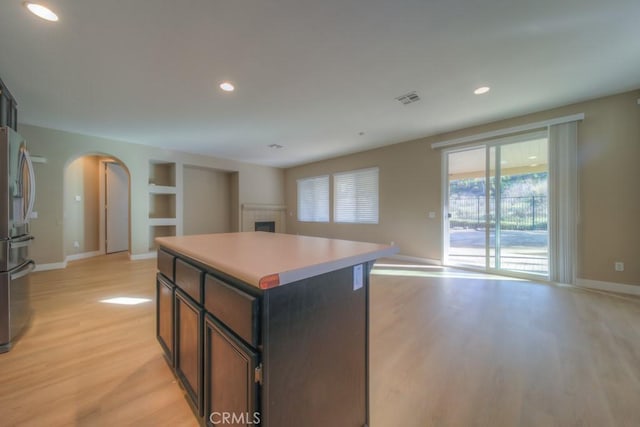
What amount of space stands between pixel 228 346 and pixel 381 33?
250 cm

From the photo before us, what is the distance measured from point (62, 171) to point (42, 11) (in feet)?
12.6

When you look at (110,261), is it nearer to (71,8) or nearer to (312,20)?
(71,8)

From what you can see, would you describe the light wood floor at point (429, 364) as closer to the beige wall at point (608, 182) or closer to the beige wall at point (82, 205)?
the beige wall at point (608, 182)

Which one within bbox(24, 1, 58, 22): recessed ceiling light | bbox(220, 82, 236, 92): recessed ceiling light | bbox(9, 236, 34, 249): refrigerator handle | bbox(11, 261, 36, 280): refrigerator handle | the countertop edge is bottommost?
bbox(11, 261, 36, 280): refrigerator handle

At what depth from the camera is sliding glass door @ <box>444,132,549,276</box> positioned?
12.5 feet

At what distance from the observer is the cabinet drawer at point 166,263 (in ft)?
5.11

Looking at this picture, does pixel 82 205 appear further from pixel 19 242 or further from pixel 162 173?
pixel 19 242

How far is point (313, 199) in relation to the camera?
24.2 ft

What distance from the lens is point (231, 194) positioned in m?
7.41

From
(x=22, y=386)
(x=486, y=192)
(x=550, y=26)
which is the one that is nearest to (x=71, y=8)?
(x=22, y=386)

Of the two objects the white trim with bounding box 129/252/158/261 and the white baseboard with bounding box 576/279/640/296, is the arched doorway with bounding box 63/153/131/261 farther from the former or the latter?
the white baseboard with bounding box 576/279/640/296

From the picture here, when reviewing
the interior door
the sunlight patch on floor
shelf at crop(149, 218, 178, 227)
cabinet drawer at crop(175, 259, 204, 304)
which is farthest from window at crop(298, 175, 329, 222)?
cabinet drawer at crop(175, 259, 204, 304)

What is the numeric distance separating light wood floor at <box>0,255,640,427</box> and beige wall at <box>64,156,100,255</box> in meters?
Answer: 3.13

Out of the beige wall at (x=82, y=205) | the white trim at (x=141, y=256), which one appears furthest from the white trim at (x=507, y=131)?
the beige wall at (x=82, y=205)
